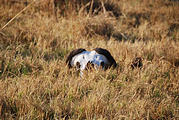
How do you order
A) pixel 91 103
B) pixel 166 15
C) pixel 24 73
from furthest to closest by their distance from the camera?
pixel 166 15 → pixel 24 73 → pixel 91 103

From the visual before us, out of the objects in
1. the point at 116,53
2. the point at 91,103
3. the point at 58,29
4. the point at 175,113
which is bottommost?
the point at 175,113

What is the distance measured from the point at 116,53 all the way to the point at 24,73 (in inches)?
62.2

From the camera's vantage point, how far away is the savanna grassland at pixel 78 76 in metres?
2.00

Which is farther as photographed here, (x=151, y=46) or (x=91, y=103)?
(x=151, y=46)

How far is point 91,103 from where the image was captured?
2053 mm

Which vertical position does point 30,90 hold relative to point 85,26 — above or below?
below

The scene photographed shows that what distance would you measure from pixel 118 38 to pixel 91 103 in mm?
2887

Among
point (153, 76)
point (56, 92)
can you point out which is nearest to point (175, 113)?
point (153, 76)

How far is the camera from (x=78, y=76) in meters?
2.80

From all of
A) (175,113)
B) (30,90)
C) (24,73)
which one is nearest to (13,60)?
(24,73)

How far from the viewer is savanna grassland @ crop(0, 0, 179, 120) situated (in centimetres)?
200

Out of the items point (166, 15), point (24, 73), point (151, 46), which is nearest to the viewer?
point (24, 73)

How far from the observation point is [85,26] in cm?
438

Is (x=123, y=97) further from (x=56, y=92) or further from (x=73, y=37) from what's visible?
(x=73, y=37)
